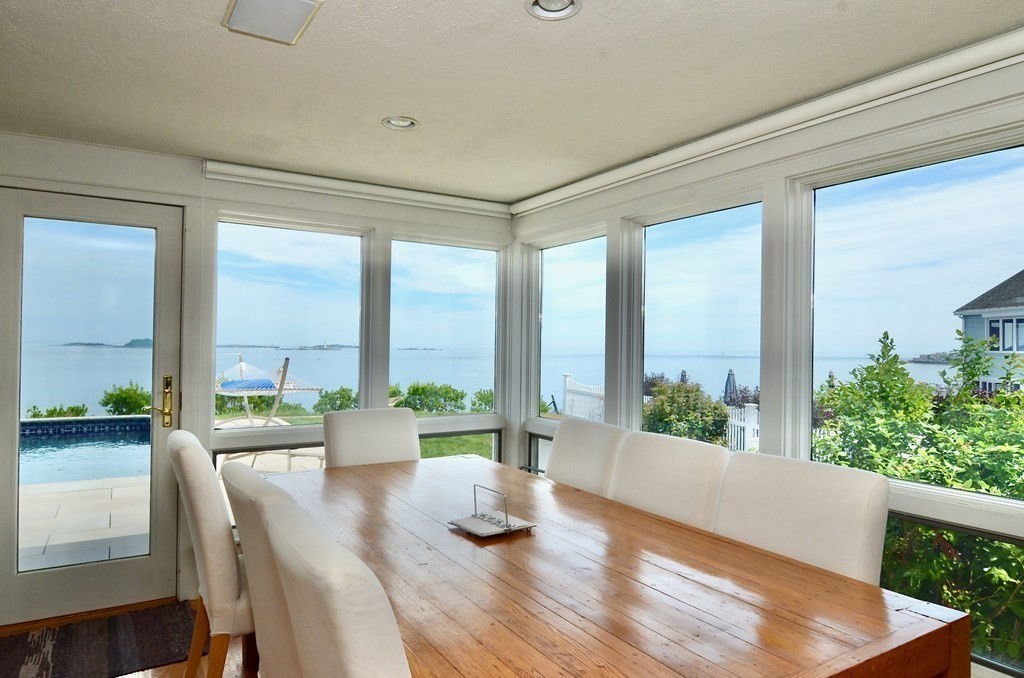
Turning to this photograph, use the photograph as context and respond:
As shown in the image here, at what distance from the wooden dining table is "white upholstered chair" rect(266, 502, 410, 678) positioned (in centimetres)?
20

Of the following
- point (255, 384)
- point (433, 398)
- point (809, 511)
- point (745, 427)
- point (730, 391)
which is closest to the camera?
point (809, 511)

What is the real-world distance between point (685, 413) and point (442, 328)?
186 centimetres

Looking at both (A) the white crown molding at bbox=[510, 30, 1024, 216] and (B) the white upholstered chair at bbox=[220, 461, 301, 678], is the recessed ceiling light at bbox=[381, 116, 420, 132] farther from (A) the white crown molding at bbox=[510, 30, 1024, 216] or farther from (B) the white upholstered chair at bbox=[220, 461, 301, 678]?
(B) the white upholstered chair at bbox=[220, 461, 301, 678]

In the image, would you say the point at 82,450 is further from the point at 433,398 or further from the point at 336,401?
the point at 433,398

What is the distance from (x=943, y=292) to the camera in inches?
93.5

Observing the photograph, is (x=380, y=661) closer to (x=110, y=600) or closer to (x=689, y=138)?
(x=689, y=138)

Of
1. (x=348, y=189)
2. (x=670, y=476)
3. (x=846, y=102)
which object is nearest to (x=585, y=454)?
(x=670, y=476)

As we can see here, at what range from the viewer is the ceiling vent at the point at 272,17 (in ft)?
6.24

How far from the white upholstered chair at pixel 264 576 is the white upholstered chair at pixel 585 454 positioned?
148 cm

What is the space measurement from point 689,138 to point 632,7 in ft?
4.30

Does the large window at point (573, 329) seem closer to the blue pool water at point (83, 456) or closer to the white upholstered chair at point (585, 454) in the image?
the white upholstered chair at point (585, 454)

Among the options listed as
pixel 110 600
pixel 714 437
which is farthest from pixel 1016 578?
pixel 110 600

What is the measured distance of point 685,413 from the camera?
3.51m

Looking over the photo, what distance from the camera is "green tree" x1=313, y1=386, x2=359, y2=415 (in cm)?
406
